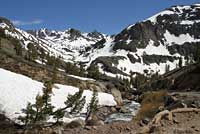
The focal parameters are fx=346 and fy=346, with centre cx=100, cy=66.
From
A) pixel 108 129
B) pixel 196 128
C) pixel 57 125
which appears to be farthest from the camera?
pixel 57 125

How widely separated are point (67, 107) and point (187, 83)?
217ft

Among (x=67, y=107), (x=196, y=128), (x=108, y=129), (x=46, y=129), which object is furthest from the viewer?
(x=67, y=107)

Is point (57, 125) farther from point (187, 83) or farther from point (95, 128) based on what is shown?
point (187, 83)

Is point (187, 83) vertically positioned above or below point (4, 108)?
above

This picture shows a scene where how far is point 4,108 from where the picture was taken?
35344 mm

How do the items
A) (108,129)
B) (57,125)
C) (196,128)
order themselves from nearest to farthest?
(196,128), (108,129), (57,125)

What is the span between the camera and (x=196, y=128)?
1867 centimetres

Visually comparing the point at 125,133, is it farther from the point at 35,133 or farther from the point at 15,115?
the point at 15,115

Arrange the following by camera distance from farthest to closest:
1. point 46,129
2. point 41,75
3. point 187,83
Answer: point 187,83
point 41,75
point 46,129

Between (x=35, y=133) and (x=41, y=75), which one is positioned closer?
(x=35, y=133)

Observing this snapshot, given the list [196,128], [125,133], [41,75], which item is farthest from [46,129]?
[41,75]

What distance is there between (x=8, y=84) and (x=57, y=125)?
10.7m

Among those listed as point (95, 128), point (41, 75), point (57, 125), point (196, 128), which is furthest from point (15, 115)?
point (41, 75)

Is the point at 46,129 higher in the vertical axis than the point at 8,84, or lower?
lower
